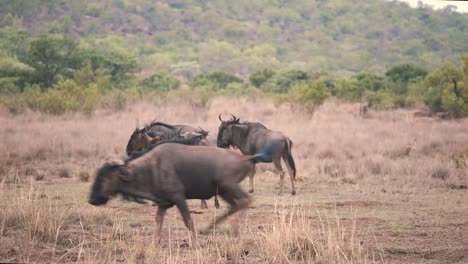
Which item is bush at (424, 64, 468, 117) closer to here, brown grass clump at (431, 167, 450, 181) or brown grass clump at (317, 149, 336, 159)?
brown grass clump at (317, 149, 336, 159)

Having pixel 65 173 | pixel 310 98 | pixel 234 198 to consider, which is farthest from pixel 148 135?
pixel 310 98

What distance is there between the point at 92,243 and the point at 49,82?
3655 centimetres

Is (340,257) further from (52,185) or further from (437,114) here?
(437,114)

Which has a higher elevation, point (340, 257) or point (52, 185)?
Answer: point (340, 257)

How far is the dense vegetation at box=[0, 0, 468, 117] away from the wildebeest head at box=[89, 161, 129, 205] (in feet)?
49.4

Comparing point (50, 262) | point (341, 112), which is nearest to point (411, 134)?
point (341, 112)

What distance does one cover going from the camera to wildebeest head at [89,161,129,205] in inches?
300

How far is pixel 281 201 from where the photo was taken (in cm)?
1032

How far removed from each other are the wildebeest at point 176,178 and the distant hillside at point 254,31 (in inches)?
2496

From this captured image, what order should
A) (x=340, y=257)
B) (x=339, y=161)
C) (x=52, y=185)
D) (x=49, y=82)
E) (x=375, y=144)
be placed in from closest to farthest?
(x=340, y=257) → (x=52, y=185) → (x=339, y=161) → (x=375, y=144) → (x=49, y=82)

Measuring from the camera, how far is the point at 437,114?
30.4 metres

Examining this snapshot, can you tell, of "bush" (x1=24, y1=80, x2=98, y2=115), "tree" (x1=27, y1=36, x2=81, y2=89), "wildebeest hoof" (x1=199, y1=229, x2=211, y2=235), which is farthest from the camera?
"tree" (x1=27, y1=36, x2=81, y2=89)

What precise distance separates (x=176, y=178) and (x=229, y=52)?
81.4m

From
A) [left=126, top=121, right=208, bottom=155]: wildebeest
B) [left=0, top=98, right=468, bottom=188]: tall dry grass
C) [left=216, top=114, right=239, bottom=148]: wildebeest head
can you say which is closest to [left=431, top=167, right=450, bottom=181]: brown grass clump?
[left=0, top=98, right=468, bottom=188]: tall dry grass
